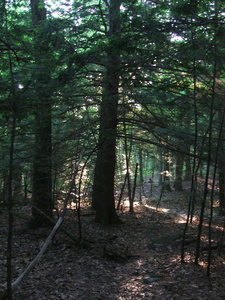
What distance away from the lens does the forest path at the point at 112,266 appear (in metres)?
5.70

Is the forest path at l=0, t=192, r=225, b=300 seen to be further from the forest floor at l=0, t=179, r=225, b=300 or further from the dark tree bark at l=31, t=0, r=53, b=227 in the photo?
the dark tree bark at l=31, t=0, r=53, b=227

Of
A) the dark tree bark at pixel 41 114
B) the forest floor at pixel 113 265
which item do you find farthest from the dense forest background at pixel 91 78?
the forest floor at pixel 113 265

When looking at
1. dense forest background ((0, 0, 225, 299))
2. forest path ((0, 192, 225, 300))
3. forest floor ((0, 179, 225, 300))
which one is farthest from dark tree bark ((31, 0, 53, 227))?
forest path ((0, 192, 225, 300))

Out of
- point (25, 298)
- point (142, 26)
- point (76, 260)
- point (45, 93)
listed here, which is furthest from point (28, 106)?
point (76, 260)

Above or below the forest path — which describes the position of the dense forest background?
above

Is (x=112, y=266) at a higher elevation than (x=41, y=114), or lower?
lower

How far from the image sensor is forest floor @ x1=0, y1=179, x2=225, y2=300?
225 inches

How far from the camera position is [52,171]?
738cm

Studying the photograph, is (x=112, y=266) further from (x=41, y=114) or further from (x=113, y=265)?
(x=41, y=114)

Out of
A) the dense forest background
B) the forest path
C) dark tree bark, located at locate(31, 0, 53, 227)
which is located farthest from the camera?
dark tree bark, located at locate(31, 0, 53, 227)

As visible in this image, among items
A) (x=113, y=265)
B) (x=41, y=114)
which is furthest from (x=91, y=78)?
(x=113, y=265)

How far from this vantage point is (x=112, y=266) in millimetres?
7363

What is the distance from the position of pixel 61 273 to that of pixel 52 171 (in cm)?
264

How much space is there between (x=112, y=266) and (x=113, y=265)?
3.1 inches
